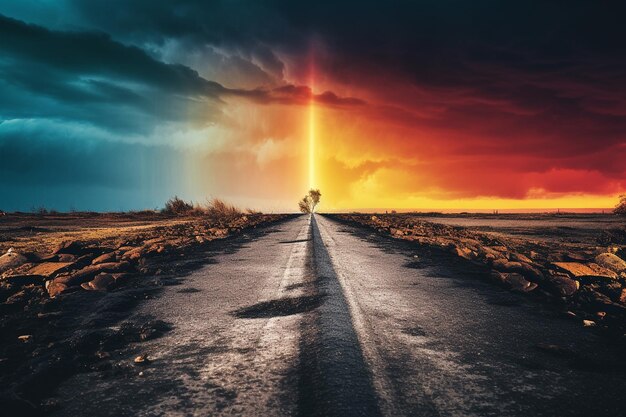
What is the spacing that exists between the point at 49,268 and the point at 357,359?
5.89 m

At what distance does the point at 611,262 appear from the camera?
7.09 m

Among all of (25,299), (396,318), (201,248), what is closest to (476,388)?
(396,318)

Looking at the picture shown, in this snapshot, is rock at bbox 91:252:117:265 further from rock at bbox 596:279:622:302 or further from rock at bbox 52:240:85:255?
rock at bbox 596:279:622:302

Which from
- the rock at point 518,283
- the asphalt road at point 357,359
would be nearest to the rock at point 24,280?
the asphalt road at point 357,359

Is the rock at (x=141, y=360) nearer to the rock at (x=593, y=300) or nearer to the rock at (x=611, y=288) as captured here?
the rock at (x=593, y=300)

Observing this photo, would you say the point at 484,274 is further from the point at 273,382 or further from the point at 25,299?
the point at 25,299

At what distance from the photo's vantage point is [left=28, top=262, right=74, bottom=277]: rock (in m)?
6.07

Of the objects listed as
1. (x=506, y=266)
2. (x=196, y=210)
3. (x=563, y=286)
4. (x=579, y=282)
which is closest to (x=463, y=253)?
(x=506, y=266)

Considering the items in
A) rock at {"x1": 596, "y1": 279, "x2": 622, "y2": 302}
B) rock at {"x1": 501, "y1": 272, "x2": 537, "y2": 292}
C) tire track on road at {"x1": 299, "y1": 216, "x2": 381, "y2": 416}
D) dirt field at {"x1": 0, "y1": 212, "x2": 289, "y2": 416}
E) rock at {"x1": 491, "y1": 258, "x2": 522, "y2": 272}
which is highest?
rock at {"x1": 491, "y1": 258, "x2": 522, "y2": 272}

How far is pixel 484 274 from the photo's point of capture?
6.45 m

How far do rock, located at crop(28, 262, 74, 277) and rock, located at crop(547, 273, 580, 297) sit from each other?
7.52 metres

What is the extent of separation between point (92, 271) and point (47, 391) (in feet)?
12.6

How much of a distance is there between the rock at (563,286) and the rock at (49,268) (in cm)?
752

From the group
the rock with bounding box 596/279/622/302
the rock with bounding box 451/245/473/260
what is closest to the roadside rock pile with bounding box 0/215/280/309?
the rock with bounding box 451/245/473/260
